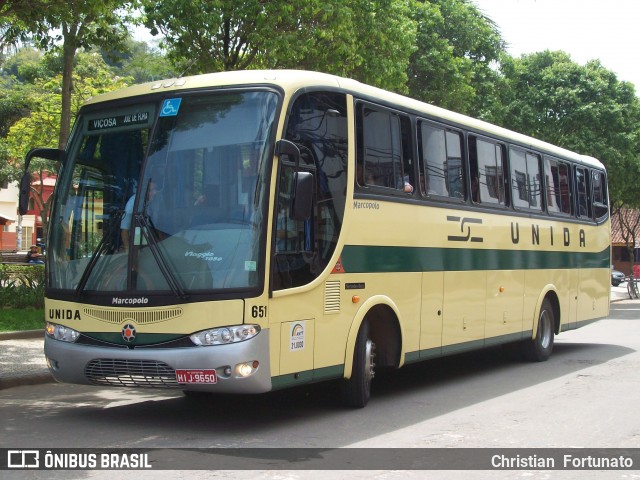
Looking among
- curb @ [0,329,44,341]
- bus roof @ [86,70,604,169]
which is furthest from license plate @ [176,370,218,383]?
curb @ [0,329,44,341]

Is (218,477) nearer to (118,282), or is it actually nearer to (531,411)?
(118,282)

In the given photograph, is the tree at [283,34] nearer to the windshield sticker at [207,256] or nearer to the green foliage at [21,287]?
the green foliage at [21,287]

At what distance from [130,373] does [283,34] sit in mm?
11684

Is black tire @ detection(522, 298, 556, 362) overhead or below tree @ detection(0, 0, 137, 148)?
below

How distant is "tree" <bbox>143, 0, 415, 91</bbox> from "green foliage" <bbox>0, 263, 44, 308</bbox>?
18.7ft

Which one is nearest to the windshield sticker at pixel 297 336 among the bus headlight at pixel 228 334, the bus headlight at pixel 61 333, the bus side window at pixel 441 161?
the bus headlight at pixel 228 334

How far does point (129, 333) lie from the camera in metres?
8.24

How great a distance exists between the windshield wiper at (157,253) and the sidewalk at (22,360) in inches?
171

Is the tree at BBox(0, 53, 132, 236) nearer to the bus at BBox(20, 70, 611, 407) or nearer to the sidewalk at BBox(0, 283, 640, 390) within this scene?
the sidewalk at BBox(0, 283, 640, 390)

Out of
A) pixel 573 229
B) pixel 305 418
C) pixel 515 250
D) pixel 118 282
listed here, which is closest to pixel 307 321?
pixel 305 418

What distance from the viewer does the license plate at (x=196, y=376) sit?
25.7 feet

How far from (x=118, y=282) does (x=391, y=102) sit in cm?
381

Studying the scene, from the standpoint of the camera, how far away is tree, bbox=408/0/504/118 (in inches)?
1109

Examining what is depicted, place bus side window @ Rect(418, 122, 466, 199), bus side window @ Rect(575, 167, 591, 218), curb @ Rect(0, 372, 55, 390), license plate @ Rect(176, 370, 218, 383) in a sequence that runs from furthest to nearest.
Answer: bus side window @ Rect(575, 167, 591, 218), curb @ Rect(0, 372, 55, 390), bus side window @ Rect(418, 122, 466, 199), license plate @ Rect(176, 370, 218, 383)
